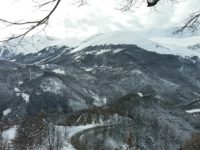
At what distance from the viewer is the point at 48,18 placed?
10.1 meters

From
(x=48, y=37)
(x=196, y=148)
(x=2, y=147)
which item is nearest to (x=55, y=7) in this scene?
(x=48, y=37)

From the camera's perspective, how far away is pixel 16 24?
32.8ft

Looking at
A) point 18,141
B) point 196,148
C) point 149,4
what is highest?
point 149,4

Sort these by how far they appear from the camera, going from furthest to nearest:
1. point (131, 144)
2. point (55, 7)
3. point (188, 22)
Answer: point (131, 144) < point (188, 22) < point (55, 7)

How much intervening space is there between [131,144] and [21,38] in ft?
91.4

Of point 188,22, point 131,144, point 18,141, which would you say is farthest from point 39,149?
point 188,22

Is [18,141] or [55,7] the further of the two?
[18,141]

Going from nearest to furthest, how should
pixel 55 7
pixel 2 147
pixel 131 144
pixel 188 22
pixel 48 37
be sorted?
pixel 55 7 → pixel 48 37 → pixel 188 22 → pixel 131 144 → pixel 2 147

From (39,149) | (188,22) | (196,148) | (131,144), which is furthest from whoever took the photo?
(39,149)

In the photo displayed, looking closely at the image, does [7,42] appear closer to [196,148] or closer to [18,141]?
[196,148]

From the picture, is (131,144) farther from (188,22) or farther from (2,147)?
(2,147)

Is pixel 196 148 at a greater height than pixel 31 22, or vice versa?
pixel 31 22

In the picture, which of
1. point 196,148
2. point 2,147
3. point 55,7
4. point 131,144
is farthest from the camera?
point 2,147

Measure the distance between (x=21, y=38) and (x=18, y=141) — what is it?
16744 cm
